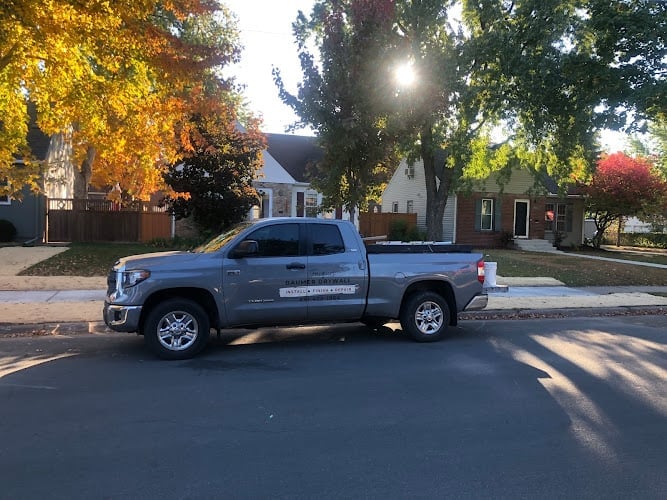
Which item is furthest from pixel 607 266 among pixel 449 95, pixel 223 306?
pixel 223 306

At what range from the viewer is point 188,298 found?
6.82 metres

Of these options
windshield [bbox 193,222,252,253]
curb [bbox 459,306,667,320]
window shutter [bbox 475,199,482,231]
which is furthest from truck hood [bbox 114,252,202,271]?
window shutter [bbox 475,199,482,231]

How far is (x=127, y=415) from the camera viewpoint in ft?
15.5

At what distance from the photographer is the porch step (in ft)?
87.3

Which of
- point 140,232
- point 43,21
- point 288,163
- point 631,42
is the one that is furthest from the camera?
point 288,163

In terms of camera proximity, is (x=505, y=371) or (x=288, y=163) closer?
(x=505, y=371)

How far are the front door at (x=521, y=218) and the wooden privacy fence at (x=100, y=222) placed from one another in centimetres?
1758

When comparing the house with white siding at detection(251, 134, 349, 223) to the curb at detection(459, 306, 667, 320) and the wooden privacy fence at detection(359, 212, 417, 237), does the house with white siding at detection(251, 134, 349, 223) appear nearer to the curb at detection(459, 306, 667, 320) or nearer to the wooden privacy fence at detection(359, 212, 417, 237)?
the wooden privacy fence at detection(359, 212, 417, 237)

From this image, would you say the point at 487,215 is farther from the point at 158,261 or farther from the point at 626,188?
the point at 158,261

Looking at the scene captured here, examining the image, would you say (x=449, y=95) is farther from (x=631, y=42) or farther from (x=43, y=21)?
(x=43, y=21)

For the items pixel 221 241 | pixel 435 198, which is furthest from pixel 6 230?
pixel 221 241

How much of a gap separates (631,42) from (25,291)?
1632 centimetres

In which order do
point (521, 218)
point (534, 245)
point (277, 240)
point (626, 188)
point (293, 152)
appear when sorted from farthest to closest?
point (293, 152), point (521, 218), point (534, 245), point (626, 188), point (277, 240)

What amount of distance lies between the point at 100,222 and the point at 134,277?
57.3 feet
